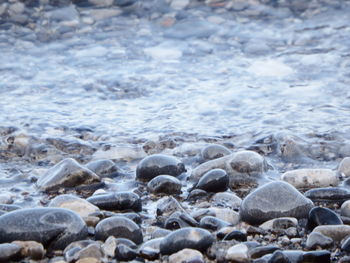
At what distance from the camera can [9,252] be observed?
2.21 meters

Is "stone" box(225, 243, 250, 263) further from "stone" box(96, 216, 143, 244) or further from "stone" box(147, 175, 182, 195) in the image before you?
"stone" box(147, 175, 182, 195)

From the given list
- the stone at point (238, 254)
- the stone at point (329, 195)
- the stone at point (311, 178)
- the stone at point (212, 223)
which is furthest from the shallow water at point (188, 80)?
the stone at point (238, 254)

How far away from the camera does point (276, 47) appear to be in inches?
218

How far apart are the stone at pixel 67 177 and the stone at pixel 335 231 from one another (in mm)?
1139

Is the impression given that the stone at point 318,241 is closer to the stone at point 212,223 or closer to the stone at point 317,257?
the stone at point 317,257

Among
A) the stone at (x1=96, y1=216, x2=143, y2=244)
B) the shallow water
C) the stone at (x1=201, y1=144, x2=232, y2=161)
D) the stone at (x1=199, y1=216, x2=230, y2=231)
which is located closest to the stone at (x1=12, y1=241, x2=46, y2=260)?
the stone at (x1=96, y1=216, x2=143, y2=244)

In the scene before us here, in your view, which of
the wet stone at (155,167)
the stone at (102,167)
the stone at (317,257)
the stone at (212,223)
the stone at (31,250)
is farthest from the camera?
the stone at (102,167)

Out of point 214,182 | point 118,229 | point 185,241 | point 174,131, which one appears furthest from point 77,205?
point 174,131

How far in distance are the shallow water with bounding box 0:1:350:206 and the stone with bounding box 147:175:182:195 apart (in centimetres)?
47

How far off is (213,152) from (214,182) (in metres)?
0.48

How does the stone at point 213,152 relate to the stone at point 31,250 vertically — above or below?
below

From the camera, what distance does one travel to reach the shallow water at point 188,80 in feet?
12.7

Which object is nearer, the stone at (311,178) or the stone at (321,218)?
the stone at (321,218)

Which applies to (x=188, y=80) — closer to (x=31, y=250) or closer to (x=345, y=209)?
(x=345, y=209)
